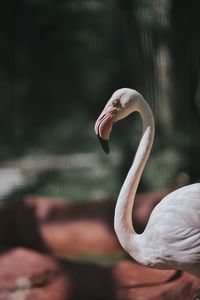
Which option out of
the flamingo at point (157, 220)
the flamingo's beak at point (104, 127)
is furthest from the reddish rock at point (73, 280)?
the flamingo's beak at point (104, 127)

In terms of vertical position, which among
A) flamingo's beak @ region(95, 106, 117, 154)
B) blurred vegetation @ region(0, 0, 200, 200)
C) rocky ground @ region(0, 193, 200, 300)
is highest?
flamingo's beak @ region(95, 106, 117, 154)

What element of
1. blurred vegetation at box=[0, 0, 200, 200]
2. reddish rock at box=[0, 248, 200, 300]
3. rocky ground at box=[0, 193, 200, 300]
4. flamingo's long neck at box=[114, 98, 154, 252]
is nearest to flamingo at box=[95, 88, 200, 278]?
flamingo's long neck at box=[114, 98, 154, 252]

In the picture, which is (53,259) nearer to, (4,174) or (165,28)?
(4,174)

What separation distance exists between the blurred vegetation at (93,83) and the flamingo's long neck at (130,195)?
3.97 ft

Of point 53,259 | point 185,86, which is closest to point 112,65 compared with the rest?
point 185,86

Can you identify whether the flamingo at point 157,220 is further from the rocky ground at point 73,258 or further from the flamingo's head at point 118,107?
the rocky ground at point 73,258

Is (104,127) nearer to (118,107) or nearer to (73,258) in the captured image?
(118,107)

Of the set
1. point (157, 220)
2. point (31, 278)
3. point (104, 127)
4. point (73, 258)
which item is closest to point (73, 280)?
point (31, 278)

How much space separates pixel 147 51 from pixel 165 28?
0.48 ft

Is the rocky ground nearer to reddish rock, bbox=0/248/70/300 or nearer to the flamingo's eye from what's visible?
reddish rock, bbox=0/248/70/300

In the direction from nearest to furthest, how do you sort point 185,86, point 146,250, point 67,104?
point 146,250
point 185,86
point 67,104

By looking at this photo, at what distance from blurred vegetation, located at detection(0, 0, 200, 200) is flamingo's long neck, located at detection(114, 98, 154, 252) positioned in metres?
1.21

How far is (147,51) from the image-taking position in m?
3.14

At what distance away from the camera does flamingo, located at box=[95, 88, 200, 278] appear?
1.75 meters
